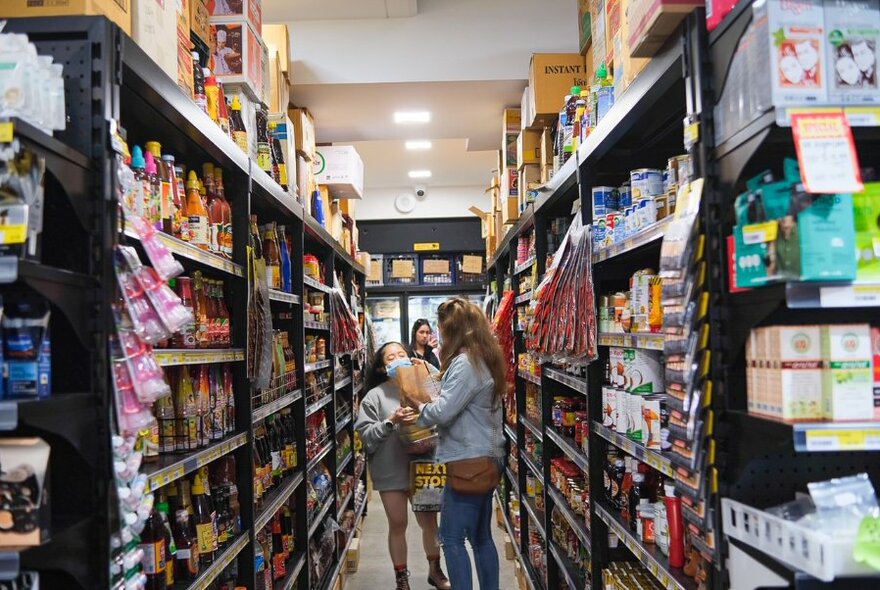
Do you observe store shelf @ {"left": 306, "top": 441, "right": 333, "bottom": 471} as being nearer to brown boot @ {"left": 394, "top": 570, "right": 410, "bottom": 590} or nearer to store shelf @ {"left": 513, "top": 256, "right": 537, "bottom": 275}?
brown boot @ {"left": 394, "top": 570, "right": 410, "bottom": 590}

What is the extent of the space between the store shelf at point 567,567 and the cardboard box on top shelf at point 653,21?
245 cm

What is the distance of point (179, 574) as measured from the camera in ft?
7.70

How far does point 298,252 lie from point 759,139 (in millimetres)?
2944

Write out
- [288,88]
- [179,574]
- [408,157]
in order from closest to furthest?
[179,574]
[288,88]
[408,157]

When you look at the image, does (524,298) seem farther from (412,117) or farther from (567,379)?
(412,117)

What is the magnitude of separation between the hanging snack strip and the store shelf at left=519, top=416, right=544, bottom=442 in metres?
0.88

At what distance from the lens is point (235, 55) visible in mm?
3293

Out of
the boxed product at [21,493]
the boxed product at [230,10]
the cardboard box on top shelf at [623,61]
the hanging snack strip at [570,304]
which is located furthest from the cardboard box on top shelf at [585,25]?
the boxed product at [21,493]

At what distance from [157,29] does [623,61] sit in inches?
61.1

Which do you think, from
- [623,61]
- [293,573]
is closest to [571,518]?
[293,573]

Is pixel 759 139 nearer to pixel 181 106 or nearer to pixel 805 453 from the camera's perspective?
pixel 805 453

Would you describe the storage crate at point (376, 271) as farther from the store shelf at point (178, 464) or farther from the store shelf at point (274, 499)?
the store shelf at point (178, 464)

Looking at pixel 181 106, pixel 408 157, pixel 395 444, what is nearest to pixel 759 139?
pixel 181 106

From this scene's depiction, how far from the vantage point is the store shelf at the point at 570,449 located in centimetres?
317
